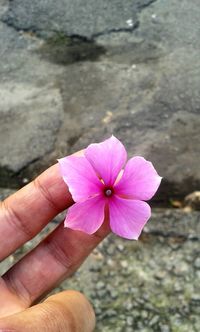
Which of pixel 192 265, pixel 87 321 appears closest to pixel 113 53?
pixel 192 265

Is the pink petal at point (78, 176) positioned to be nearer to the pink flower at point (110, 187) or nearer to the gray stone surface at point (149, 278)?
the pink flower at point (110, 187)

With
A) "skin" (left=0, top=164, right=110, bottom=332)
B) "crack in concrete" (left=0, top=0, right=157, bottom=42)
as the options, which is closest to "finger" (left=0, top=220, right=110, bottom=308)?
"skin" (left=0, top=164, right=110, bottom=332)

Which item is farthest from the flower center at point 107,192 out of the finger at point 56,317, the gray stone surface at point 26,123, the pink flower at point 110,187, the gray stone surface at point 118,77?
the gray stone surface at point 26,123

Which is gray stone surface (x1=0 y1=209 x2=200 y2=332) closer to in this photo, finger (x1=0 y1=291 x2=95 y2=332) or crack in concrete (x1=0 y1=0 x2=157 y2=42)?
finger (x1=0 y1=291 x2=95 y2=332)

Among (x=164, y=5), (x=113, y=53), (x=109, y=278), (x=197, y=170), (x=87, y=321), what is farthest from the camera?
(x=164, y=5)

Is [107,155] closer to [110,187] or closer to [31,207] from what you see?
[110,187]

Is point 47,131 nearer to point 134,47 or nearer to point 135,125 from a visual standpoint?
point 135,125

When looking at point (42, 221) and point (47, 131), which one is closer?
point (42, 221)
